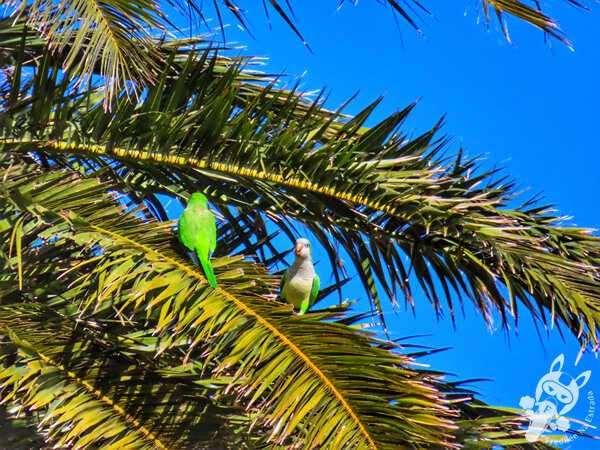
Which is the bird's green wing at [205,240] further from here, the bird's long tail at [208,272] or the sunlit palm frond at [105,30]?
the sunlit palm frond at [105,30]

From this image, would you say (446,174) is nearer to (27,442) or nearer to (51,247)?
(51,247)

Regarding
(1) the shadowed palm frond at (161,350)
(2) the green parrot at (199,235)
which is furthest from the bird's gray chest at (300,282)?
(2) the green parrot at (199,235)

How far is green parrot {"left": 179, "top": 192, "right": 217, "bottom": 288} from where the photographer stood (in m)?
4.45

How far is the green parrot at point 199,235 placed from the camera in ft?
14.6

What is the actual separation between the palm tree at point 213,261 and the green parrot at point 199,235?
0.27ft

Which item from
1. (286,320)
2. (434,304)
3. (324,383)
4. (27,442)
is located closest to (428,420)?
(324,383)

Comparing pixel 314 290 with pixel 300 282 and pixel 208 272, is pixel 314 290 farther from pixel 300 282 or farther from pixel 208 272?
pixel 208 272

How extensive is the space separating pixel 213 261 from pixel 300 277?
0.93 metres

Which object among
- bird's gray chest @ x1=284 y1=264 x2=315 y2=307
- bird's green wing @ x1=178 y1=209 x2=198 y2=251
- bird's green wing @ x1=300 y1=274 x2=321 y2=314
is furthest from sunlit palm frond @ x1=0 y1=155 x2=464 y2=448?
bird's green wing @ x1=300 y1=274 x2=321 y2=314

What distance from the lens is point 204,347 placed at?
4848mm

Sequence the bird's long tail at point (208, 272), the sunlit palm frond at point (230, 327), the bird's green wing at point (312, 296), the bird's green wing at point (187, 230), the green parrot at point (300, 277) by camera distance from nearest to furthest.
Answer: the sunlit palm frond at point (230, 327) < the bird's long tail at point (208, 272) < the bird's green wing at point (187, 230) < the green parrot at point (300, 277) < the bird's green wing at point (312, 296)

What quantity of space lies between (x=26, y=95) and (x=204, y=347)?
2.04m

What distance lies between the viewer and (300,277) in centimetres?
534

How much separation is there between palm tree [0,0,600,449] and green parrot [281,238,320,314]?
31 centimetres
